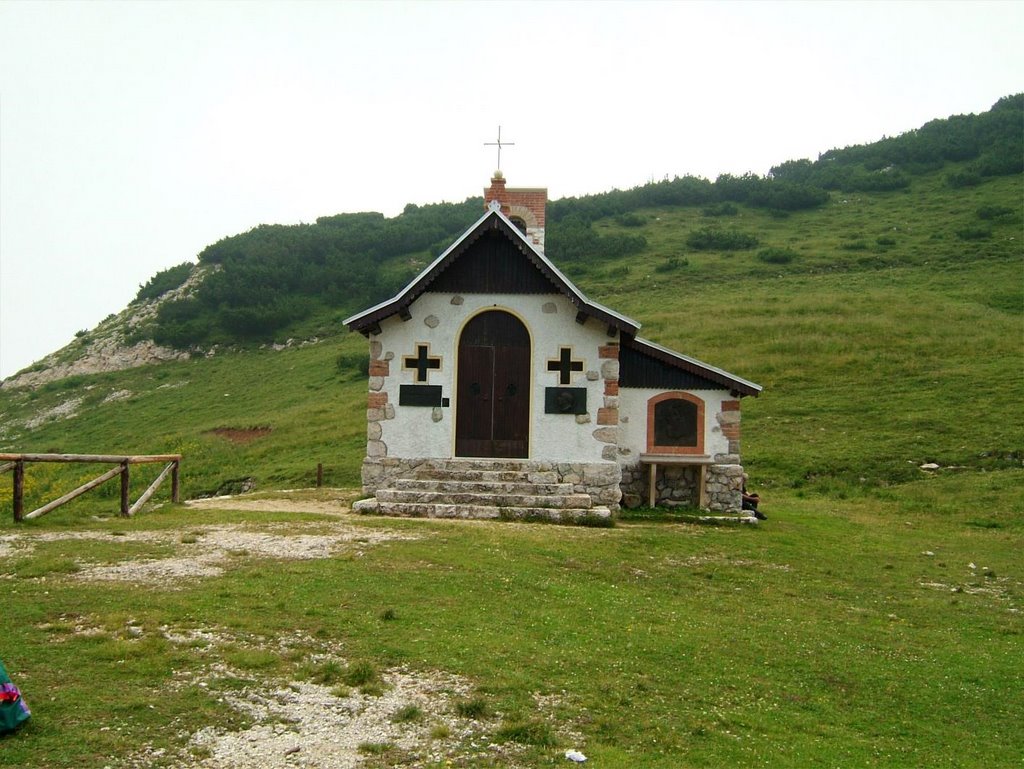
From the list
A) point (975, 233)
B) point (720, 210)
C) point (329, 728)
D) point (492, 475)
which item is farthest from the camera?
point (720, 210)

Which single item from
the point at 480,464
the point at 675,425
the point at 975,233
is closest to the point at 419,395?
the point at 480,464

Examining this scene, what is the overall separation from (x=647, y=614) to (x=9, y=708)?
708 cm

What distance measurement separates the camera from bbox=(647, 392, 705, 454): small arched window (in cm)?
2147

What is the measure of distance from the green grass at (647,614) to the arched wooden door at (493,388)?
3361 mm

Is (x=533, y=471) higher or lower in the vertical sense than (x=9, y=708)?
higher

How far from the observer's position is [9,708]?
6164 mm

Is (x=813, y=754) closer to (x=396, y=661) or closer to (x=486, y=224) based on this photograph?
(x=396, y=661)

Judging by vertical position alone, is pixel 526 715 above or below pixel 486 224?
below

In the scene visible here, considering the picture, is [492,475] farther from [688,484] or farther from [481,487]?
[688,484]

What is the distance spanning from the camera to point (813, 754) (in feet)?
23.5

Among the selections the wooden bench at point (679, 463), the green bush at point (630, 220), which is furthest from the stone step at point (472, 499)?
the green bush at point (630, 220)

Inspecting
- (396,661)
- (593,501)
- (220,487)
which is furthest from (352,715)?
(220,487)

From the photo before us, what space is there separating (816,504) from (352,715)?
1989 centimetres

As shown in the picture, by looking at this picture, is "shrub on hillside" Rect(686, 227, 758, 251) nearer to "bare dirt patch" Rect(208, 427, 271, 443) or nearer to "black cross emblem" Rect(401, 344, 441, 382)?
"bare dirt patch" Rect(208, 427, 271, 443)
